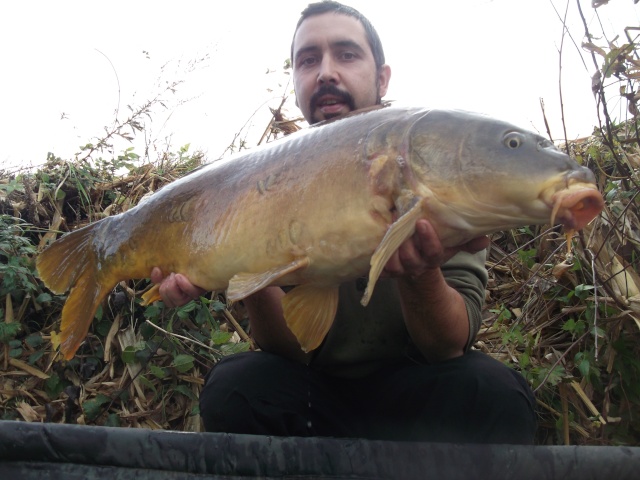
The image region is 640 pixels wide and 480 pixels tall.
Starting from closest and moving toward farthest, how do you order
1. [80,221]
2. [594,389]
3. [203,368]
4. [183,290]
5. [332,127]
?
[332,127], [183,290], [594,389], [203,368], [80,221]

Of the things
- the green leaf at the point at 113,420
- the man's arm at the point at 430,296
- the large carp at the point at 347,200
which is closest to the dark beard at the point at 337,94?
the large carp at the point at 347,200

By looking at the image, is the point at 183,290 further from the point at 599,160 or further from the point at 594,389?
the point at 599,160

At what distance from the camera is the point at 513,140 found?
1039mm

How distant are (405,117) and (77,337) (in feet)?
3.23

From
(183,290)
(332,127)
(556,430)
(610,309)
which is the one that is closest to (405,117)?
(332,127)

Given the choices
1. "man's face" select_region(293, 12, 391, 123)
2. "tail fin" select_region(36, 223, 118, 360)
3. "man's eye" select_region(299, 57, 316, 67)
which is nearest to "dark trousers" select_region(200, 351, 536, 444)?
"tail fin" select_region(36, 223, 118, 360)

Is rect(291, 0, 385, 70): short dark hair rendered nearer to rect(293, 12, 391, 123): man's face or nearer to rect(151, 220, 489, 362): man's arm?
rect(293, 12, 391, 123): man's face

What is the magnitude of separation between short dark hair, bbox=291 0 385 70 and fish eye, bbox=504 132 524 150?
1.03 metres

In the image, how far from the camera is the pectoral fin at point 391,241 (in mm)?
992

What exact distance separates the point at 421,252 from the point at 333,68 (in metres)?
0.93

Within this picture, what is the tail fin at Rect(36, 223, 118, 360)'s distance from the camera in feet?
5.02

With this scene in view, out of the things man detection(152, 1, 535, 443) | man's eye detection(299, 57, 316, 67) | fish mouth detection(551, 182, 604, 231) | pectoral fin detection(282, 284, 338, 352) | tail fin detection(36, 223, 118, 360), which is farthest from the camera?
man's eye detection(299, 57, 316, 67)

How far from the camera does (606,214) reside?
6.29 feet

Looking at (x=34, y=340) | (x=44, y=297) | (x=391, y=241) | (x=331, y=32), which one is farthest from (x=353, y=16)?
(x=34, y=340)
